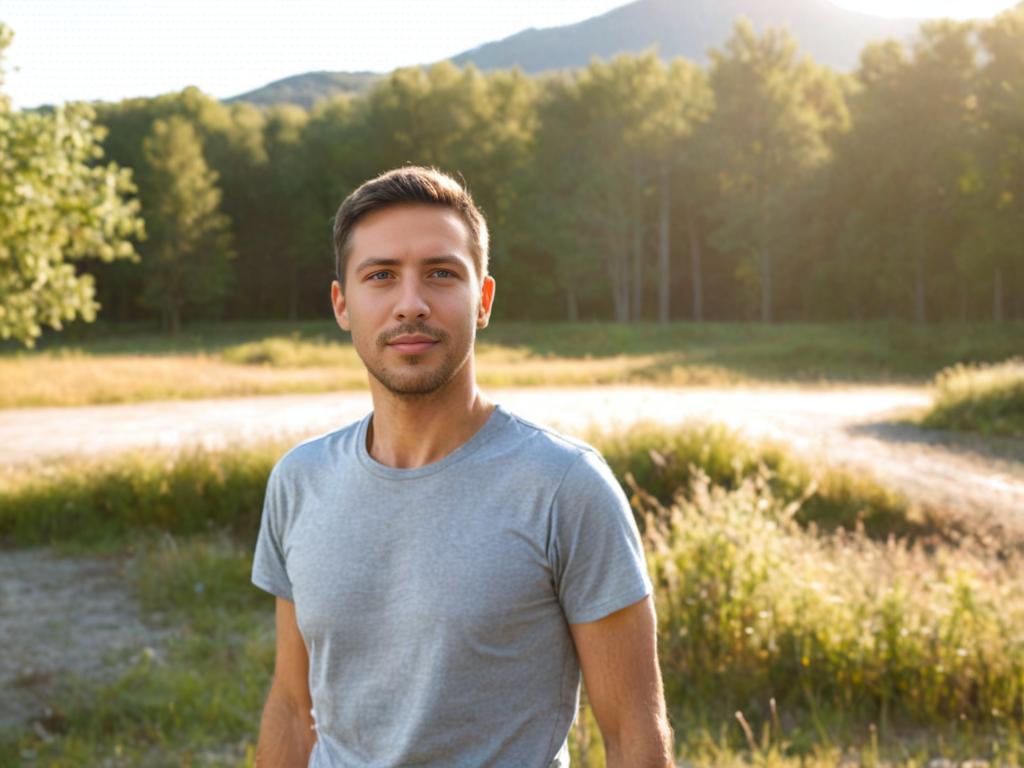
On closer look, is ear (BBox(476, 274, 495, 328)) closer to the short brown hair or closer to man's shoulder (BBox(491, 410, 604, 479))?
the short brown hair

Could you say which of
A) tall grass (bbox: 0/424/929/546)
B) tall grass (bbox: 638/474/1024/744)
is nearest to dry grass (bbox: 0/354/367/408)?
tall grass (bbox: 0/424/929/546)

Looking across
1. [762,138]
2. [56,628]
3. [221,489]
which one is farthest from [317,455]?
[762,138]

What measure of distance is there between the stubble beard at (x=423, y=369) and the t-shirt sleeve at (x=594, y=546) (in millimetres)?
331

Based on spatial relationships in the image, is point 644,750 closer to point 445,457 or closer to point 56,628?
point 445,457

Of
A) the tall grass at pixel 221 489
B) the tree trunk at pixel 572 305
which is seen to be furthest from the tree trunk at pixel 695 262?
the tall grass at pixel 221 489

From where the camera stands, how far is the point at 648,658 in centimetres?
188

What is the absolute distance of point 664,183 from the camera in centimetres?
4675

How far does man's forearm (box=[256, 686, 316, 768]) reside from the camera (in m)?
2.26

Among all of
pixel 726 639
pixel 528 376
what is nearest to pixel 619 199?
pixel 528 376

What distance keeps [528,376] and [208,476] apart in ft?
41.9

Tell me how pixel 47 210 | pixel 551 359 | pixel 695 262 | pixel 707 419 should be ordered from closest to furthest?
1. pixel 707 419
2. pixel 47 210
3. pixel 551 359
4. pixel 695 262

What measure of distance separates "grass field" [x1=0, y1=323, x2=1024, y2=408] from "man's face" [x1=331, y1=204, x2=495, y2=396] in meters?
17.6

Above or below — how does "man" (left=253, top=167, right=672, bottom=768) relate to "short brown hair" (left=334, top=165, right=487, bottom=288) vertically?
below

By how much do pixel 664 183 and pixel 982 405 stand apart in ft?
107
